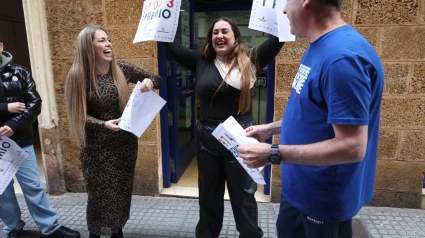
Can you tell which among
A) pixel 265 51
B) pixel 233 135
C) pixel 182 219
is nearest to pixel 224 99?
pixel 265 51

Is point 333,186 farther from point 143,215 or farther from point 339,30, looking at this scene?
point 143,215

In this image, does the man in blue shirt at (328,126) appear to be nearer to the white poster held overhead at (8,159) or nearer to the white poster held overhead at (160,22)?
the white poster held overhead at (160,22)

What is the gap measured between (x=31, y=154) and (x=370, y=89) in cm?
279

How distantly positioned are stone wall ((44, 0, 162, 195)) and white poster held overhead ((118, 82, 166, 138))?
1.20 metres

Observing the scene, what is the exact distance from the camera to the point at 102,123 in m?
2.14

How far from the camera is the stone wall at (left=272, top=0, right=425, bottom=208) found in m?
2.90

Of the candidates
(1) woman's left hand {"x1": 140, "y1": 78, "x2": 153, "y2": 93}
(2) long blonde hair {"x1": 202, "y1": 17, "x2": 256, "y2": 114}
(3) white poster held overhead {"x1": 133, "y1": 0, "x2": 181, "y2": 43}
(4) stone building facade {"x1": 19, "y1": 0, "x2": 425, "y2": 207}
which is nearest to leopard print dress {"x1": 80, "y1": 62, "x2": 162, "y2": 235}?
(1) woman's left hand {"x1": 140, "y1": 78, "x2": 153, "y2": 93}

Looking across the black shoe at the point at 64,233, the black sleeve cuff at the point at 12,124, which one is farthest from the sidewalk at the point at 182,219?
the black sleeve cuff at the point at 12,124

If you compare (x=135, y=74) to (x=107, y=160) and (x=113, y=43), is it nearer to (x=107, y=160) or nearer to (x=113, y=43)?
(x=107, y=160)

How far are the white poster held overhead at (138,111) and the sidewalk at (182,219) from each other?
134 centimetres

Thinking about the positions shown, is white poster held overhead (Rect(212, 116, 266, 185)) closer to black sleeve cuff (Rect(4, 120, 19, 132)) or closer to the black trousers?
the black trousers

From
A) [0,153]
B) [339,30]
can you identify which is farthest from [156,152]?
[339,30]

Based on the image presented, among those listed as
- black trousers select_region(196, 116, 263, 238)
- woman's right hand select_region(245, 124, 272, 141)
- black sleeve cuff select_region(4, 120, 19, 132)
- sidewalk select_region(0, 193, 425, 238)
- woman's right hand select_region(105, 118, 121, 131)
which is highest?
woman's right hand select_region(245, 124, 272, 141)

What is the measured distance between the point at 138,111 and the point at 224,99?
2.05ft
